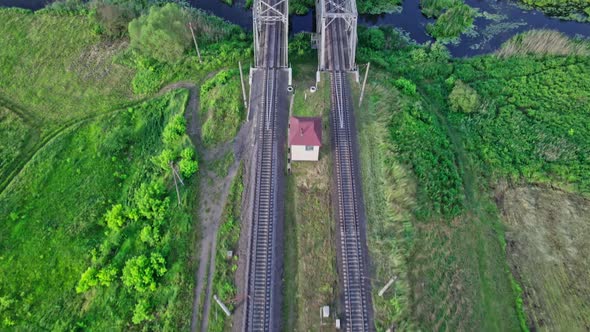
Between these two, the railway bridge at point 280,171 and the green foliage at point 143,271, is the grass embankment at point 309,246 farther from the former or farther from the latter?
the green foliage at point 143,271

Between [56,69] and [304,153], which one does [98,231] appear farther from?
[56,69]

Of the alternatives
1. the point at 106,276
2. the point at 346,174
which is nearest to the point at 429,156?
the point at 346,174

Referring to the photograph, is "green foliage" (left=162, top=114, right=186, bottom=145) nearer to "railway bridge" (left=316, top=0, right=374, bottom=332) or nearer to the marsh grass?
"railway bridge" (left=316, top=0, right=374, bottom=332)

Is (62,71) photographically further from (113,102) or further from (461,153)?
(461,153)

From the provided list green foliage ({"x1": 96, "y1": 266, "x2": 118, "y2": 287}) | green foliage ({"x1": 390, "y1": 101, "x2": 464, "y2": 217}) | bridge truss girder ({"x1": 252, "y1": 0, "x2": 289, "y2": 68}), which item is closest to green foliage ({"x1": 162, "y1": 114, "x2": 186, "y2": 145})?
bridge truss girder ({"x1": 252, "y1": 0, "x2": 289, "y2": 68})

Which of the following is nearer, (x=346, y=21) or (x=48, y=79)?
(x=346, y=21)
